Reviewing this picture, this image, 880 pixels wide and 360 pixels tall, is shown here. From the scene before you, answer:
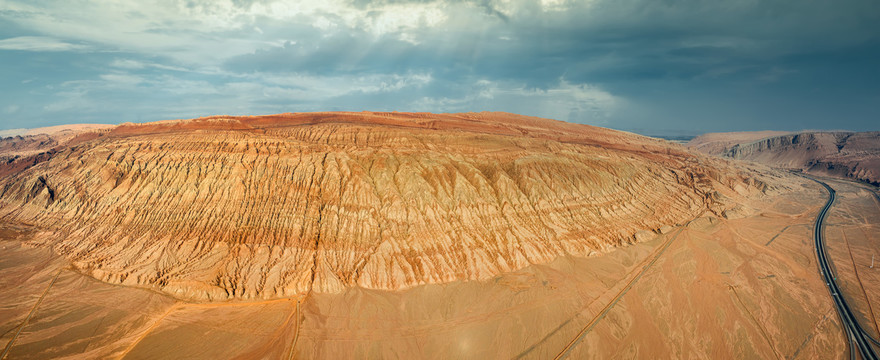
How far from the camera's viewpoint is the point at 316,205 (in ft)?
128

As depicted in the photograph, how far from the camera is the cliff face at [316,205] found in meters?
33.6

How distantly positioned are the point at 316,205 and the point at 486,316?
23.4 m

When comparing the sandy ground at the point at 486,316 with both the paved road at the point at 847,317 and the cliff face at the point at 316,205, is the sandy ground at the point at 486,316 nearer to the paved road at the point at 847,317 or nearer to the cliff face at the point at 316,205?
the paved road at the point at 847,317

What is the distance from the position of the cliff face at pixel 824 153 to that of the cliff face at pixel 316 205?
287 feet

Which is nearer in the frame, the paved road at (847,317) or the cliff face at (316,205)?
the paved road at (847,317)

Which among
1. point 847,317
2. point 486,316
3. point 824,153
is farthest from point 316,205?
point 824,153

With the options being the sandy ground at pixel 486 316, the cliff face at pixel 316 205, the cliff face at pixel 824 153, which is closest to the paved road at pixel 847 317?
the sandy ground at pixel 486 316

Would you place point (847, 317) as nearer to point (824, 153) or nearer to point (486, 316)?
point (486, 316)

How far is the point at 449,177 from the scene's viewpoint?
44.8 meters

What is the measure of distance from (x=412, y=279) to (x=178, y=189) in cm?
3101

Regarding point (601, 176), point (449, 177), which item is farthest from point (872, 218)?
point (449, 177)

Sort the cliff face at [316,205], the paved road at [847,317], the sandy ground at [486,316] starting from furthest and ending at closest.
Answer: the cliff face at [316,205] → the paved road at [847,317] → the sandy ground at [486,316]

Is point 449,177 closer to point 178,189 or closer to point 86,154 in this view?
point 178,189

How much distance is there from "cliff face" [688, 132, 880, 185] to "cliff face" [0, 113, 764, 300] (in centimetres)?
8752
